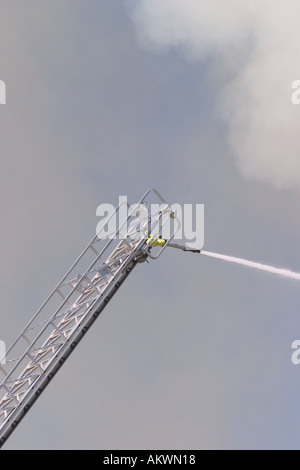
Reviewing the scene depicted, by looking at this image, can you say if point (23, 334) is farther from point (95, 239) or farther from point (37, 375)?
point (95, 239)

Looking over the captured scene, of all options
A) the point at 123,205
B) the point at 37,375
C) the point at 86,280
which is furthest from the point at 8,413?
the point at 123,205

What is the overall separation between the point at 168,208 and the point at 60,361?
1503 centimetres

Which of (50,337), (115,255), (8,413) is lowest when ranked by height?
(8,413)

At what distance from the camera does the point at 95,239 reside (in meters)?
94.9

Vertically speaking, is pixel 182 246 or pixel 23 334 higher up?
pixel 182 246

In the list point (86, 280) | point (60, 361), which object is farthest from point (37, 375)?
point (86, 280)

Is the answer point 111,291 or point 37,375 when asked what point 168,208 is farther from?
point 37,375

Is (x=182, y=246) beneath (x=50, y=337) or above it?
Answer: above

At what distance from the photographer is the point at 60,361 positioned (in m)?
90.9

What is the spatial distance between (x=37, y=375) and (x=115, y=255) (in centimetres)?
1151

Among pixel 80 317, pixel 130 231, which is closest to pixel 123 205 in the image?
pixel 130 231

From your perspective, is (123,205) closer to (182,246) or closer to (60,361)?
(182,246)

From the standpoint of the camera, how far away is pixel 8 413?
90.3m

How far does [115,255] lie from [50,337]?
836 centimetres
